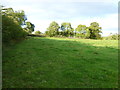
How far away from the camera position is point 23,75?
5.26 m

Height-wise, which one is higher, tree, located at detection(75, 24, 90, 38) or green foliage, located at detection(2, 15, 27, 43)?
tree, located at detection(75, 24, 90, 38)

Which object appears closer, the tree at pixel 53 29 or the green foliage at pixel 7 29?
the green foliage at pixel 7 29

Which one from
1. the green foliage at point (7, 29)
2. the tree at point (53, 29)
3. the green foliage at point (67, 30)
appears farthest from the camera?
the green foliage at point (67, 30)

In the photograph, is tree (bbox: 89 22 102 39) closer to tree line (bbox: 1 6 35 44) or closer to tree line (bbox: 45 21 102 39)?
tree line (bbox: 45 21 102 39)

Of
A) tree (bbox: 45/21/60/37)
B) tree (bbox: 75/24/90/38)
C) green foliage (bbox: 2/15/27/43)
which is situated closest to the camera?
green foliage (bbox: 2/15/27/43)

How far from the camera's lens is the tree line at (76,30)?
1930 inches

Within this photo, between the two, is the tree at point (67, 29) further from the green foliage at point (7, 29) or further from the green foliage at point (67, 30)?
the green foliage at point (7, 29)

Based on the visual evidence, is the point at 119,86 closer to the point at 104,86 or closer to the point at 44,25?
the point at 104,86

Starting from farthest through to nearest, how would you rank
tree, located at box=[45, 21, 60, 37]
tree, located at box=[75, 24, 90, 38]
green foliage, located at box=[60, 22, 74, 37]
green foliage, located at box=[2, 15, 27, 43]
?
1. green foliage, located at box=[60, 22, 74, 37]
2. tree, located at box=[75, 24, 90, 38]
3. tree, located at box=[45, 21, 60, 37]
4. green foliage, located at box=[2, 15, 27, 43]

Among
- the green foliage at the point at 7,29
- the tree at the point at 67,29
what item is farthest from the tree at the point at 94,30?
the green foliage at the point at 7,29

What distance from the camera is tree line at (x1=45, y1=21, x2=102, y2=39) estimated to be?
49031 millimetres

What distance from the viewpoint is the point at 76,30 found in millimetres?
51562

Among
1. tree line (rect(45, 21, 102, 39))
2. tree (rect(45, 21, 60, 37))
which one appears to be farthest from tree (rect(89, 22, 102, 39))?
tree (rect(45, 21, 60, 37))

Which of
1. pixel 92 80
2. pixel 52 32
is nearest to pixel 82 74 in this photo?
pixel 92 80
